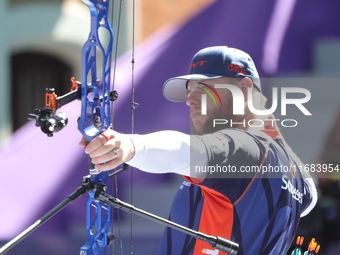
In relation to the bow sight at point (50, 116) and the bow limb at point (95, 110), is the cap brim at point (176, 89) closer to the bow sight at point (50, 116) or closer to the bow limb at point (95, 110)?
the bow limb at point (95, 110)

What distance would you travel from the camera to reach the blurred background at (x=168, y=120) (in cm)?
256

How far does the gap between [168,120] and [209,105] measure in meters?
0.53

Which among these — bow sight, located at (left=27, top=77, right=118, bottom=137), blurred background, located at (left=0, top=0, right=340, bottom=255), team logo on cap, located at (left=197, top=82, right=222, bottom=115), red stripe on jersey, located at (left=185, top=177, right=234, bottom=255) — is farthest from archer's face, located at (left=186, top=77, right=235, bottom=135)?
bow sight, located at (left=27, top=77, right=118, bottom=137)

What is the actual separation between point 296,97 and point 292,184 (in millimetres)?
508

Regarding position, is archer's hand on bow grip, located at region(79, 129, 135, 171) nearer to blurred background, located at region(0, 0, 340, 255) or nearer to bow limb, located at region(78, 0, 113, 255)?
bow limb, located at region(78, 0, 113, 255)

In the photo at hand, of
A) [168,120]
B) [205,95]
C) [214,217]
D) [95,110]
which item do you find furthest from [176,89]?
[95,110]

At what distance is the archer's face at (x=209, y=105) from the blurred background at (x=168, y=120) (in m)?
0.37

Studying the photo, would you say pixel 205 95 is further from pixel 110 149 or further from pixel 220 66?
pixel 110 149

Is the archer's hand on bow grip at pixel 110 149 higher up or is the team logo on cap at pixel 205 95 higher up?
the team logo on cap at pixel 205 95

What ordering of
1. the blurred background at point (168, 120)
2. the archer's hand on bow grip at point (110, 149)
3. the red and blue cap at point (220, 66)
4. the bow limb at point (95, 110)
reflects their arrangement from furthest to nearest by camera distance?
the blurred background at point (168, 120), the red and blue cap at point (220, 66), the bow limb at point (95, 110), the archer's hand on bow grip at point (110, 149)

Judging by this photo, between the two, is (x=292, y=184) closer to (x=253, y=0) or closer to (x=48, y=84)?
(x=253, y=0)

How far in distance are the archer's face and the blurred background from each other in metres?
0.37

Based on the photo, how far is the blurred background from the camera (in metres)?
2.56

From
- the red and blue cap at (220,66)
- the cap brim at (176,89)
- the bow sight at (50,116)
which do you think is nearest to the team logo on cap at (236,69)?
the red and blue cap at (220,66)
